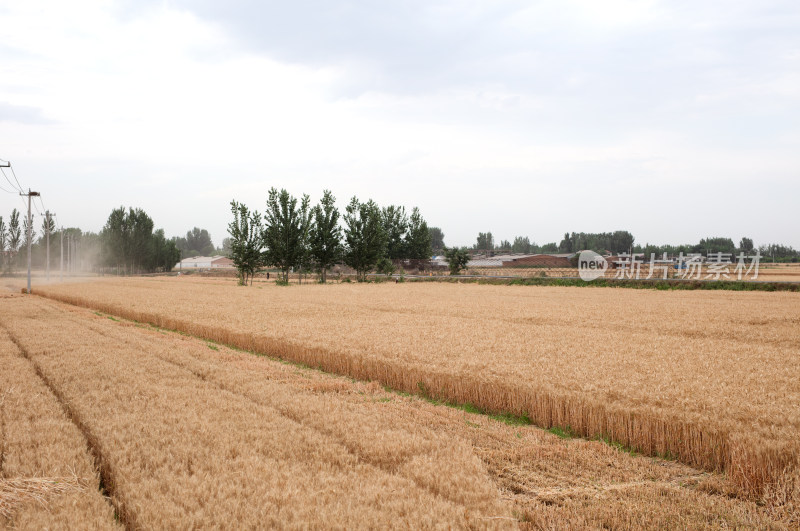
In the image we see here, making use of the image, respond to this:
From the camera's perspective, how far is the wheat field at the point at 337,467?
5.46m

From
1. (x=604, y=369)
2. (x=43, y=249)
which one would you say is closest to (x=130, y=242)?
(x=43, y=249)

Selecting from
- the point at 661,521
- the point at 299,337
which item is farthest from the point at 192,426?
the point at 299,337

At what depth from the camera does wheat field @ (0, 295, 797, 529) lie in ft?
17.9

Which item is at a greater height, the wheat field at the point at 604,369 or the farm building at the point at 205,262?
the farm building at the point at 205,262

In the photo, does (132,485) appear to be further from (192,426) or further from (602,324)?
(602,324)

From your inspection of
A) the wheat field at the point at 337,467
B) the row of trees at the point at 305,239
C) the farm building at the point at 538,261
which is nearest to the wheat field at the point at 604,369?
the wheat field at the point at 337,467

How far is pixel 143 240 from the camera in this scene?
122 meters

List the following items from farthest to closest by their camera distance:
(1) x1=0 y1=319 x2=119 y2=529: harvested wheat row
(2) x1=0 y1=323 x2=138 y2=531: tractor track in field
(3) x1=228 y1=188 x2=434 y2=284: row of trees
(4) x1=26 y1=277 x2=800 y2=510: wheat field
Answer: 1. (3) x1=228 y1=188 x2=434 y2=284: row of trees
2. (4) x1=26 y1=277 x2=800 y2=510: wheat field
3. (2) x1=0 y1=323 x2=138 y2=531: tractor track in field
4. (1) x1=0 y1=319 x2=119 y2=529: harvested wheat row

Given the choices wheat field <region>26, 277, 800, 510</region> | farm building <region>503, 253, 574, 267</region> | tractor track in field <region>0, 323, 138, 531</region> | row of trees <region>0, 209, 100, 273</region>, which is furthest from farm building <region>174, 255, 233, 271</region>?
tractor track in field <region>0, 323, 138, 531</region>

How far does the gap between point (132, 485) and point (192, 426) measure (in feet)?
7.11

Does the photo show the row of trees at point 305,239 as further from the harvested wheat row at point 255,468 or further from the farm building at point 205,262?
the farm building at point 205,262

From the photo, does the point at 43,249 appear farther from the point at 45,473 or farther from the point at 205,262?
the point at 45,473

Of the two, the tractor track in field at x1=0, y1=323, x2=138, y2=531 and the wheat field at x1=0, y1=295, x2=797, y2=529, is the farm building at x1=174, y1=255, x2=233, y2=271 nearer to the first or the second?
the tractor track in field at x1=0, y1=323, x2=138, y2=531

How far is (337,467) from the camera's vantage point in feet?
21.8
